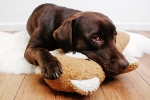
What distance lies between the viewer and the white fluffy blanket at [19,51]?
1.66 m

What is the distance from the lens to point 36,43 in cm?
181

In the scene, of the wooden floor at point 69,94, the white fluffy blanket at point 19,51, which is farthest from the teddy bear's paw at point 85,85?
the white fluffy blanket at point 19,51

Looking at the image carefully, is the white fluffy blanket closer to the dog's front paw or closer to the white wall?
the dog's front paw

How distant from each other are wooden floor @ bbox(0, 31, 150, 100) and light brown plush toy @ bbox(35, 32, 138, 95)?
0.08 metres

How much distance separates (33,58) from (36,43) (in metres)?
0.25

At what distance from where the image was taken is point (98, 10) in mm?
3561

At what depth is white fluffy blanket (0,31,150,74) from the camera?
1.66 metres

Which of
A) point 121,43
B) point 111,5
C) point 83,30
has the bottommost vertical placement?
point 111,5

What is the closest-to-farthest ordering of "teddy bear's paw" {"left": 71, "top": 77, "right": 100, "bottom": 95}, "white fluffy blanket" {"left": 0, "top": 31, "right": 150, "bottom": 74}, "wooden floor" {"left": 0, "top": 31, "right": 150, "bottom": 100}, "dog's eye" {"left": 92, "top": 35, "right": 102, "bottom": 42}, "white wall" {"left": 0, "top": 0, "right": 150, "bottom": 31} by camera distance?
"teddy bear's paw" {"left": 71, "top": 77, "right": 100, "bottom": 95} → "wooden floor" {"left": 0, "top": 31, "right": 150, "bottom": 100} → "dog's eye" {"left": 92, "top": 35, "right": 102, "bottom": 42} → "white fluffy blanket" {"left": 0, "top": 31, "right": 150, "bottom": 74} → "white wall" {"left": 0, "top": 0, "right": 150, "bottom": 31}

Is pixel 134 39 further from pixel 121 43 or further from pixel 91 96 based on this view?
pixel 91 96

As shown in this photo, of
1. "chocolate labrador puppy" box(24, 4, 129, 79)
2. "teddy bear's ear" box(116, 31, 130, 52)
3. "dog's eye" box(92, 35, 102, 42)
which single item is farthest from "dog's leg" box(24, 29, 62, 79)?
"teddy bear's ear" box(116, 31, 130, 52)

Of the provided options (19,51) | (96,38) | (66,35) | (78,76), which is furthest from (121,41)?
(19,51)

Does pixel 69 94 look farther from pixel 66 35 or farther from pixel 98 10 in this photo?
pixel 98 10

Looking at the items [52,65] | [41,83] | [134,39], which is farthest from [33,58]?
[134,39]
